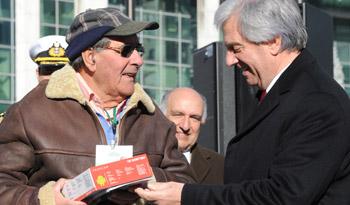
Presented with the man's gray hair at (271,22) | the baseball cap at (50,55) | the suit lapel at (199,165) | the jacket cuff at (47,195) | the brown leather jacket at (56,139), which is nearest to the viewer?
the man's gray hair at (271,22)

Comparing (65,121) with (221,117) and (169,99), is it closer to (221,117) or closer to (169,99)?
(169,99)

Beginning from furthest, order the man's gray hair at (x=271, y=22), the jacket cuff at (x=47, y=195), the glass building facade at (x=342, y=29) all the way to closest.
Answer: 1. the glass building facade at (x=342, y=29)
2. the jacket cuff at (x=47, y=195)
3. the man's gray hair at (x=271, y=22)

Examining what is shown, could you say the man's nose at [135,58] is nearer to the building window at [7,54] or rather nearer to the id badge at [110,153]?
the id badge at [110,153]

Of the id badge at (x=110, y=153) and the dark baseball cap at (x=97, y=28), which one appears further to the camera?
the dark baseball cap at (x=97, y=28)

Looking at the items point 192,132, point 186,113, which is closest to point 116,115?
point 192,132

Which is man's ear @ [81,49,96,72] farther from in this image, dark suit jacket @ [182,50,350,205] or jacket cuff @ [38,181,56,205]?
dark suit jacket @ [182,50,350,205]

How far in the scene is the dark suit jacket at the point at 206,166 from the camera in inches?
262

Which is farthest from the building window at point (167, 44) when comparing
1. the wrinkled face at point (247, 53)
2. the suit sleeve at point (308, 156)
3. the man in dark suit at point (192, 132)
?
the suit sleeve at point (308, 156)

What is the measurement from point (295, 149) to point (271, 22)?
1.66 feet

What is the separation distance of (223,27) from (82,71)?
0.77 metres

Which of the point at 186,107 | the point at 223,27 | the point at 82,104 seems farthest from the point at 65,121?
the point at 186,107

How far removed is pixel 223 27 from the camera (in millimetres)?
4293

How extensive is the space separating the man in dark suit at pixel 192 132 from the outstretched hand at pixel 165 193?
231 cm

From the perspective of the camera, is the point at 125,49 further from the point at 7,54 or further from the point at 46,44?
the point at 7,54
